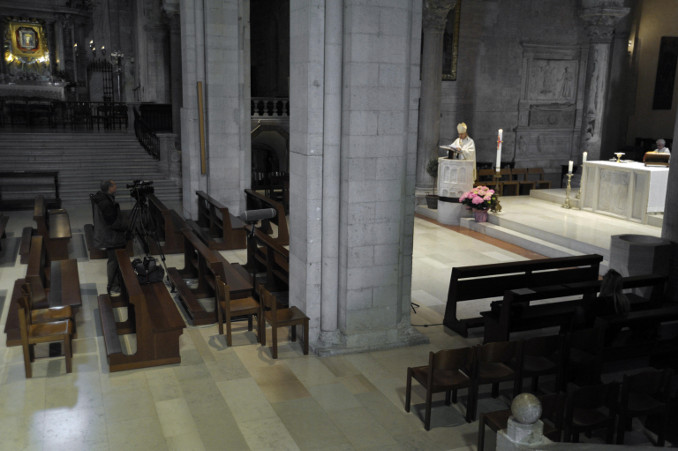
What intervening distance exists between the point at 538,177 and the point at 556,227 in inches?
329

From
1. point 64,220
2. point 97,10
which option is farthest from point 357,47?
point 97,10

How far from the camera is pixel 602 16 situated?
16.3m

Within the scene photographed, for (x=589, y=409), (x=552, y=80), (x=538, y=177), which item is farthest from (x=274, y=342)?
(x=552, y=80)

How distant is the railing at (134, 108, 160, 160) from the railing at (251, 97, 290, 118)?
10.8ft

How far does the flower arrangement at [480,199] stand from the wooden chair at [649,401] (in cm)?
911

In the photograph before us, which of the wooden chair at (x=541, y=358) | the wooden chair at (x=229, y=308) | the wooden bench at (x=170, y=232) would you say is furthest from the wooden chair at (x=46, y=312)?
the wooden chair at (x=541, y=358)

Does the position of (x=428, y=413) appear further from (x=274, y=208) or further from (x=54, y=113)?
(x=54, y=113)

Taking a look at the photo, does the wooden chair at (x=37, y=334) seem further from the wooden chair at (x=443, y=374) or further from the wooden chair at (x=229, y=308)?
the wooden chair at (x=443, y=374)

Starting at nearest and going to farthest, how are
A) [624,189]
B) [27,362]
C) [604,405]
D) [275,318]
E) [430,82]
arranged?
[604,405]
[27,362]
[275,318]
[624,189]
[430,82]

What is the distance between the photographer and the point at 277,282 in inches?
375

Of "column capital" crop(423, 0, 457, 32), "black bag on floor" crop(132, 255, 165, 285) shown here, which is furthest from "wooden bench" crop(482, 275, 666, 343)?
"column capital" crop(423, 0, 457, 32)

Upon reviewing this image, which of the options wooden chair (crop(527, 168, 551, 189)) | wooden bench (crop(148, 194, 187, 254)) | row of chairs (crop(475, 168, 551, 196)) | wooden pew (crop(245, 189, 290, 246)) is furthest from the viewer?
wooden chair (crop(527, 168, 551, 189))

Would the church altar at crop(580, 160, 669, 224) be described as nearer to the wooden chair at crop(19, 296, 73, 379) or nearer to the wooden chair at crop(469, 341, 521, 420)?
the wooden chair at crop(469, 341, 521, 420)

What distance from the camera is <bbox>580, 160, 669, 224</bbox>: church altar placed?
520 inches
